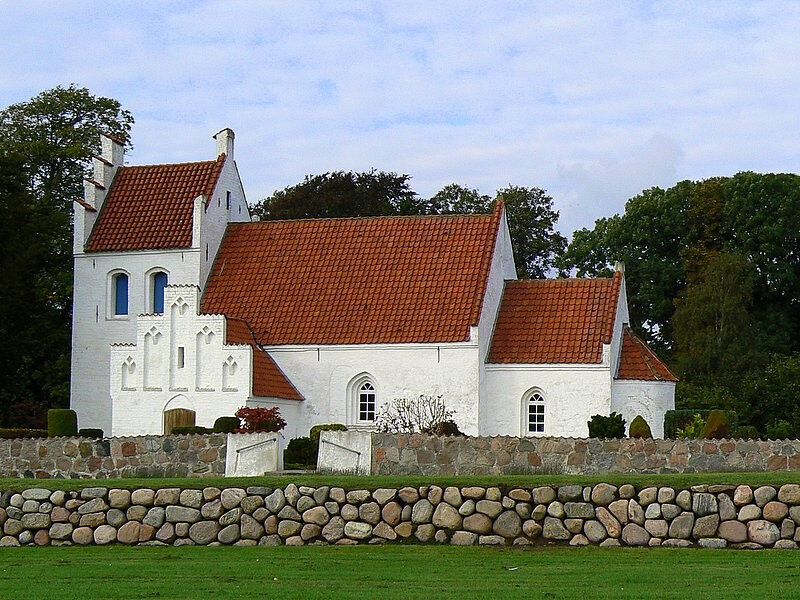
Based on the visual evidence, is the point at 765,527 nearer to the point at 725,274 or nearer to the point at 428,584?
the point at 428,584

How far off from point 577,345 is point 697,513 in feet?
64.2

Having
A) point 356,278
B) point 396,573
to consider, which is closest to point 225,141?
point 356,278

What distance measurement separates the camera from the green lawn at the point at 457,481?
18250 mm

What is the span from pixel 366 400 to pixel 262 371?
3286mm

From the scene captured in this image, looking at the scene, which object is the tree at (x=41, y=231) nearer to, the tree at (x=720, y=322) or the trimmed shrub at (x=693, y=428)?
the trimmed shrub at (x=693, y=428)

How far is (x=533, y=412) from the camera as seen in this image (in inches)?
1478

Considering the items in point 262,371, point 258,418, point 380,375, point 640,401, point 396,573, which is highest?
point 262,371

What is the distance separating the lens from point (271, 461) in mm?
23938

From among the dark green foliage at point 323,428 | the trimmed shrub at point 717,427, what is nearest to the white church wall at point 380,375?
the dark green foliage at point 323,428

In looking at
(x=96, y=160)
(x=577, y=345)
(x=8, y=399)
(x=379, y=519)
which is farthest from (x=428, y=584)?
(x=8, y=399)

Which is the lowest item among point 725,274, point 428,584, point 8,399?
point 428,584

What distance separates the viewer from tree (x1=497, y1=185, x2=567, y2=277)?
64.9 m

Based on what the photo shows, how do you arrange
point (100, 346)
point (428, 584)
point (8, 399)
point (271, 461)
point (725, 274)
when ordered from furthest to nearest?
point (725, 274)
point (8, 399)
point (100, 346)
point (271, 461)
point (428, 584)

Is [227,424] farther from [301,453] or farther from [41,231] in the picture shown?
[41,231]
